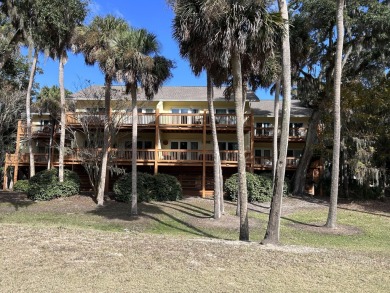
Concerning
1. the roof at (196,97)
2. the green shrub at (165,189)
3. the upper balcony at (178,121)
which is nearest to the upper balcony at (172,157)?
the upper balcony at (178,121)

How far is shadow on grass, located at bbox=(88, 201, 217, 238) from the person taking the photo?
63.5 feet

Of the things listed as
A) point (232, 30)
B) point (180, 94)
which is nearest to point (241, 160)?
point (232, 30)

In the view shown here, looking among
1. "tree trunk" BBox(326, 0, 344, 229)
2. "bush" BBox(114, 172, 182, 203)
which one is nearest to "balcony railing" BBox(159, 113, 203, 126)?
"bush" BBox(114, 172, 182, 203)

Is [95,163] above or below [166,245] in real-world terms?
above

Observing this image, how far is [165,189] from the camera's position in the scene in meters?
27.2

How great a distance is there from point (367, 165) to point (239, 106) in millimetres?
16369

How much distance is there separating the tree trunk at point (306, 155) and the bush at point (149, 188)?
9.43 metres

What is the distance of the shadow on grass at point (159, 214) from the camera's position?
19.4 m

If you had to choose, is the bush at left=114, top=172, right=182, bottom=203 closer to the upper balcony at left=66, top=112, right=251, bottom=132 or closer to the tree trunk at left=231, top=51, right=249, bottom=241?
the upper balcony at left=66, top=112, right=251, bottom=132

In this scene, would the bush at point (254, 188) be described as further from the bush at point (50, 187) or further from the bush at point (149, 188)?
the bush at point (50, 187)

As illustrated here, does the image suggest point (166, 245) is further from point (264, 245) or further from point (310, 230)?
point (310, 230)

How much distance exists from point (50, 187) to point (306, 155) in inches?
721

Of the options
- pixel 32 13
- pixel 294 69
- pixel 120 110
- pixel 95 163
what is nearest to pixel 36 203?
pixel 95 163

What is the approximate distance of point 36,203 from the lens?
82.6 feet
